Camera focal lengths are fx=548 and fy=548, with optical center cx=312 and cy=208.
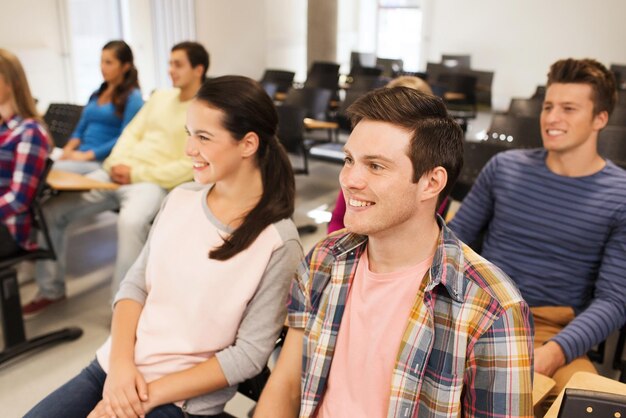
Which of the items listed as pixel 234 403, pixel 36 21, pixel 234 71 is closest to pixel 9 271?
pixel 234 403

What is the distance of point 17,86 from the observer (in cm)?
239

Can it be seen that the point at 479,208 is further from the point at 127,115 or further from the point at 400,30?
the point at 400,30

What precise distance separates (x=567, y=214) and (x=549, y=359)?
0.50 m

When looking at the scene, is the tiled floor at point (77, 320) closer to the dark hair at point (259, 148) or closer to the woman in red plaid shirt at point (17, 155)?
the woman in red plaid shirt at point (17, 155)

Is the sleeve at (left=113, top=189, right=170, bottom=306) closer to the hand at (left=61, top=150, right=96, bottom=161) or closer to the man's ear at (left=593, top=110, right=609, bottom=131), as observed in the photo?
the man's ear at (left=593, top=110, right=609, bottom=131)

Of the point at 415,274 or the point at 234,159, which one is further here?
the point at 234,159

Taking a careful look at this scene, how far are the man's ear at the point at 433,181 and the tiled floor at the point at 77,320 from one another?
144cm

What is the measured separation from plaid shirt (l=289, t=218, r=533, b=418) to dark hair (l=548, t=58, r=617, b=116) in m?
1.07

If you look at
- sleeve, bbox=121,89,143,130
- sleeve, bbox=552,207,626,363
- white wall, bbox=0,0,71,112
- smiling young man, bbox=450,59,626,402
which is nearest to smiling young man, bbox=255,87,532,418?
sleeve, bbox=552,207,626,363

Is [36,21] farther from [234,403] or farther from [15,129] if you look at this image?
[234,403]

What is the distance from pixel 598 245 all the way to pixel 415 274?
96 cm

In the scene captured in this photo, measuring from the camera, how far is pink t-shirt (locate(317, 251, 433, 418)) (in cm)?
106

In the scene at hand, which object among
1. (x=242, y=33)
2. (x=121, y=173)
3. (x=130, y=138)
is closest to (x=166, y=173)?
(x=121, y=173)

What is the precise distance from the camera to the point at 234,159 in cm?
148
